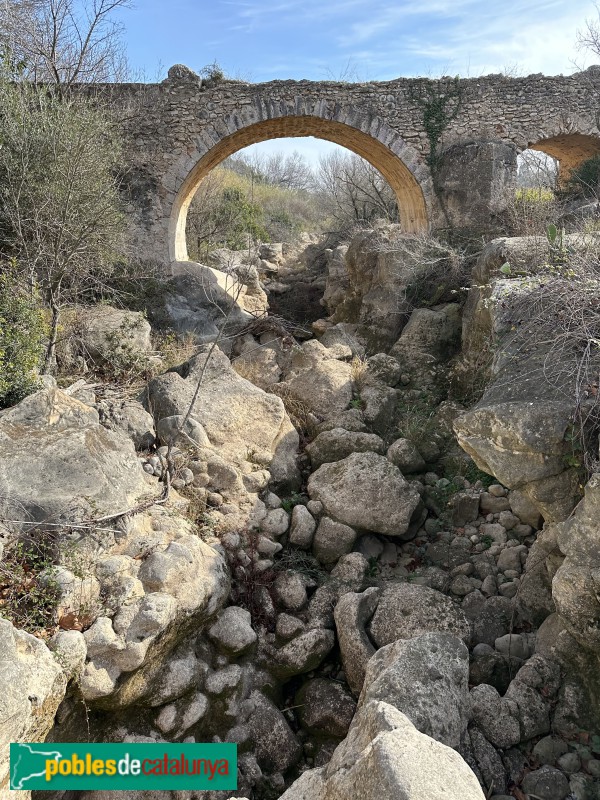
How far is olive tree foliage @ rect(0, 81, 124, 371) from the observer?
25.7ft

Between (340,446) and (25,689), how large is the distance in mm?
4300

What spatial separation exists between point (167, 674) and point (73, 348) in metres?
4.80

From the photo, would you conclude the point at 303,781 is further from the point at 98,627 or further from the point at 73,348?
the point at 73,348

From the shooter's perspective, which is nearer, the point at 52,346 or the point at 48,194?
the point at 52,346

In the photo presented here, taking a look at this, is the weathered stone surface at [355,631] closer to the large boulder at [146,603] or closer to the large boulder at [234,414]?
the large boulder at [146,603]

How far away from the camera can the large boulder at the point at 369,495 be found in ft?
20.3

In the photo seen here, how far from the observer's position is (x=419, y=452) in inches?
285

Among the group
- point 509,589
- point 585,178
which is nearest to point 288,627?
point 509,589

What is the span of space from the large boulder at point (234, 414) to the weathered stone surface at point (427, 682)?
288 centimetres

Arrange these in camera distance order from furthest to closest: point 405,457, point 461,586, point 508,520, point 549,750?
point 405,457
point 508,520
point 461,586
point 549,750

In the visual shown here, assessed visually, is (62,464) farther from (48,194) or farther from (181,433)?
(48,194)

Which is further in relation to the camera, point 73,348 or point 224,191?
point 224,191

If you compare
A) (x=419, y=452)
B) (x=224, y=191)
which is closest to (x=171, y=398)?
(x=419, y=452)

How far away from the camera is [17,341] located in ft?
20.3
